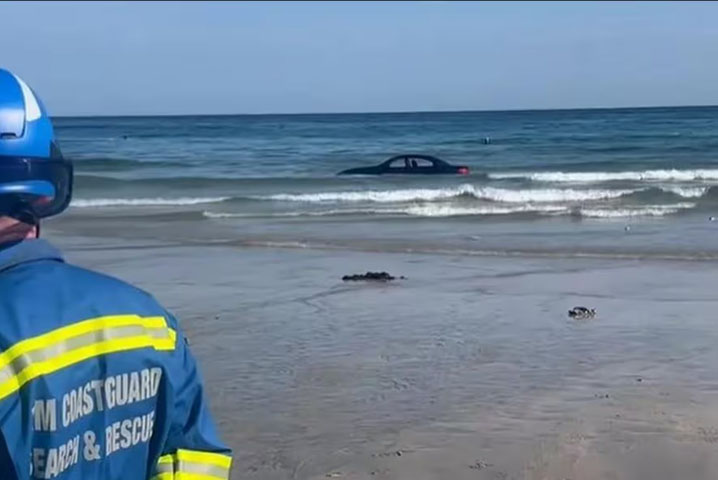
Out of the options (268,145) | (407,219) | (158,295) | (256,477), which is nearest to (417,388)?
(256,477)

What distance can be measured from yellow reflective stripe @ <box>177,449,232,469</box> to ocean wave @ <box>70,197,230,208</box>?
24315mm

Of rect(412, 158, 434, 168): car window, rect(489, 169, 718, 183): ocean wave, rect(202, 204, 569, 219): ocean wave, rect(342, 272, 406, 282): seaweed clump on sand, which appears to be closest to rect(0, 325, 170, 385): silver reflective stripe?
rect(342, 272, 406, 282): seaweed clump on sand

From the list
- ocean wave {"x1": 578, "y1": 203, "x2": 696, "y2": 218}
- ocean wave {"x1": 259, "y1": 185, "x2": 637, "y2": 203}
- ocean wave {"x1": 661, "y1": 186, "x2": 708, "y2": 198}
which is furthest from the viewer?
ocean wave {"x1": 259, "y1": 185, "x2": 637, "y2": 203}

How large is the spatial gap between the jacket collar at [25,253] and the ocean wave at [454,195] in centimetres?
2408


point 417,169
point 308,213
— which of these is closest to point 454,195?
point 308,213

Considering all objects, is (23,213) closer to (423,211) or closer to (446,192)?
(423,211)

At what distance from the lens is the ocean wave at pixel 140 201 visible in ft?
86.5

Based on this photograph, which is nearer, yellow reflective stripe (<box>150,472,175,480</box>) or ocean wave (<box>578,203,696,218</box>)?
yellow reflective stripe (<box>150,472,175,480</box>)

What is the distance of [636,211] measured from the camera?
21797 millimetres

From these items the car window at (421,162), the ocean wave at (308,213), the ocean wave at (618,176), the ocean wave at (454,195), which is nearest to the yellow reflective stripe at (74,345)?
the ocean wave at (308,213)

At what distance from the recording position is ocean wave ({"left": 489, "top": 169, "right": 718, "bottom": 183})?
3133 cm

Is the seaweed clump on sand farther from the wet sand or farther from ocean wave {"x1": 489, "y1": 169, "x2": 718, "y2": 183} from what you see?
ocean wave {"x1": 489, "y1": 169, "x2": 718, "y2": 183}

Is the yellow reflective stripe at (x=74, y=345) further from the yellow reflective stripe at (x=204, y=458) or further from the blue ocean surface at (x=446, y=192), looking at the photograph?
the blue ocean surface at (x=446, y=192)

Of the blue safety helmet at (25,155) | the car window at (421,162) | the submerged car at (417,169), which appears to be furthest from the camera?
the car window at (421,162)
